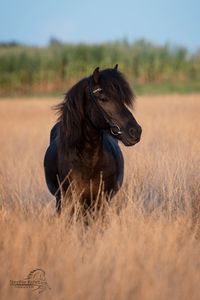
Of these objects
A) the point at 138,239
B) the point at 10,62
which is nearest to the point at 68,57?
the point at 10,62

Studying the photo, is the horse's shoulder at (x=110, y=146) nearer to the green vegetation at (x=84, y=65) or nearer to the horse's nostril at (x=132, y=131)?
the horse's nostril at (x=132, y=131)

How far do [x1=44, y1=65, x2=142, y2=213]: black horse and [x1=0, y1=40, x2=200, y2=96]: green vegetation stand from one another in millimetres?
35718

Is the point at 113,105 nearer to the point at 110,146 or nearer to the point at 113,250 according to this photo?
the point at 110,146

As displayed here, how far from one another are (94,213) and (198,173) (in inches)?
71.7

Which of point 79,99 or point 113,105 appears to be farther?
point 79,99

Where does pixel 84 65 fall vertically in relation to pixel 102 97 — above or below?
above

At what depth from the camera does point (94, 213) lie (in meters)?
5.05

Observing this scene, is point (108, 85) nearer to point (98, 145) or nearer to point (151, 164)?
point (98, 145)

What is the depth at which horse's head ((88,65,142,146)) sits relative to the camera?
4.71 meters

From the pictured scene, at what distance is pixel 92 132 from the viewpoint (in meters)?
5.12

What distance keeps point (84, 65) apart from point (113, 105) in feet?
131

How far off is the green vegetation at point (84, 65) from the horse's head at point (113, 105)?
36.0 meters

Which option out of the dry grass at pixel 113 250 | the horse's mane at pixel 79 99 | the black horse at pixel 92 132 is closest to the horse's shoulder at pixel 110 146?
the black horse at pixel 92 132

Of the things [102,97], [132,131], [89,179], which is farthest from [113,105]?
[89,179]
